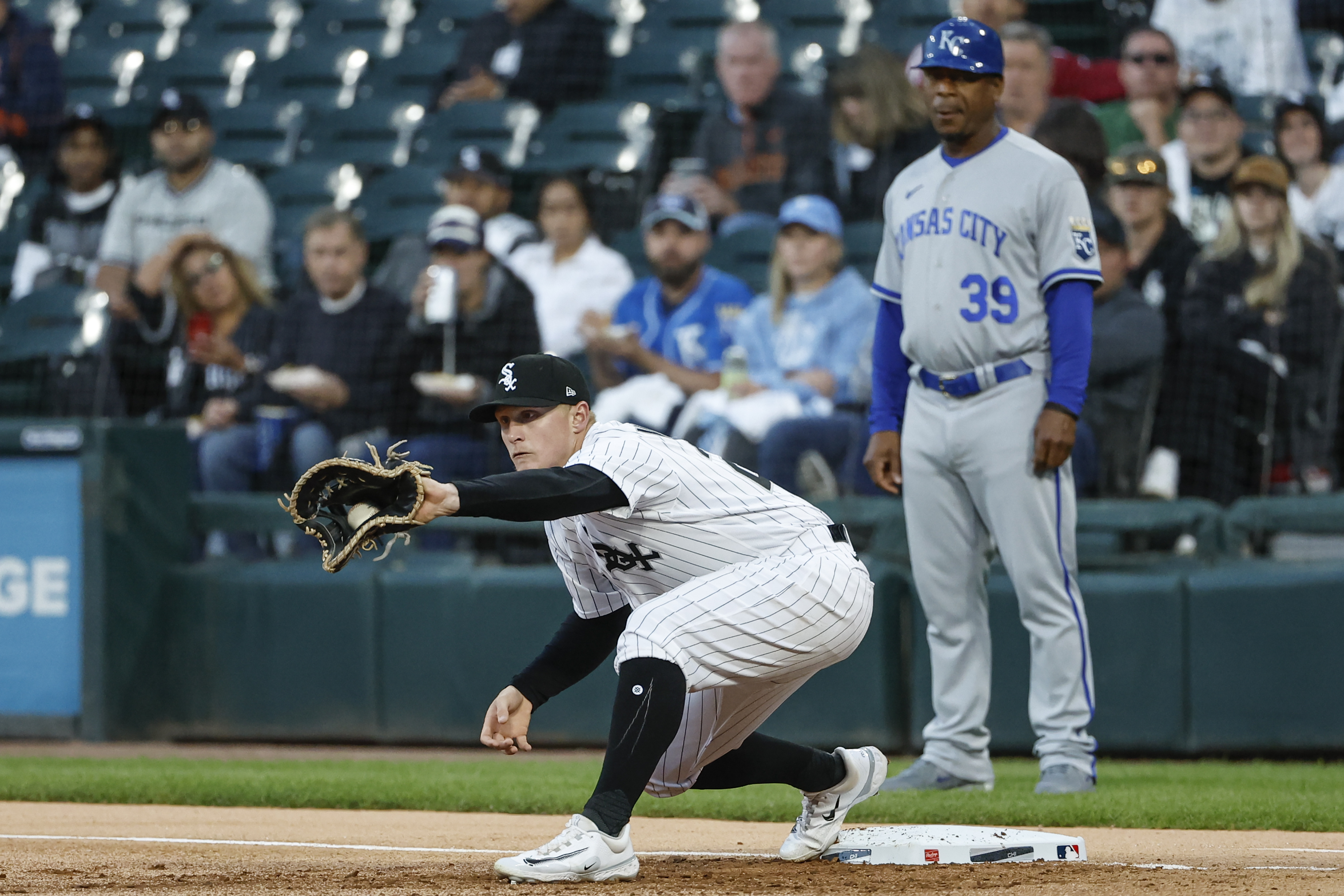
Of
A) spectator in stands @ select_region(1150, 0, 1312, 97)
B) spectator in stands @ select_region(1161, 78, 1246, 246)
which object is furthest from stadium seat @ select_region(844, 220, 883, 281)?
spectator in stands @ select_region(1150, 0, 1312, 97)

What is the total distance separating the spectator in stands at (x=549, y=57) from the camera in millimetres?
9625

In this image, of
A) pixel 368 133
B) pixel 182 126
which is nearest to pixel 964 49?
pixel 182 126

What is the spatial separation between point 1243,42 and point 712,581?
575 centimetres

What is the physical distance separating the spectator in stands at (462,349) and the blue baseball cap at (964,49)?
3.08 metres

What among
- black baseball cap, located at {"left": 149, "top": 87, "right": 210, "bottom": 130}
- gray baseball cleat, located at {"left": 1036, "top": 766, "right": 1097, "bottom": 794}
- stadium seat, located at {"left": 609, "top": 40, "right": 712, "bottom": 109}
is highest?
stadium seat, located at {"left": 609, "top": 40, "right": 712, "bottom": 109}

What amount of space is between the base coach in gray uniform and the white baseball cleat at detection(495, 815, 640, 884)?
1677mm

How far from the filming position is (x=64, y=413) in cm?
805

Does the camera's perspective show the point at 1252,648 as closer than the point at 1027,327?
No

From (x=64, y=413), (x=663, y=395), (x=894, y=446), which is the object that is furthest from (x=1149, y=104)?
(x=64, y=413)

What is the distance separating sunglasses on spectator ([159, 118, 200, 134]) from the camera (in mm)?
9102

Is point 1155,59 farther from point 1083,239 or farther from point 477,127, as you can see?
point 477,127

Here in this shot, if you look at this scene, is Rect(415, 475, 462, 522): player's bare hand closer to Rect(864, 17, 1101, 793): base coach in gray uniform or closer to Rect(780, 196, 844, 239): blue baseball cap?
Rect(864, 17, 1101, 793): base coach in gray uniform

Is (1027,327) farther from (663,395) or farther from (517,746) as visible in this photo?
(663,395)

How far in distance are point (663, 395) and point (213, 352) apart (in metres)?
2.25
